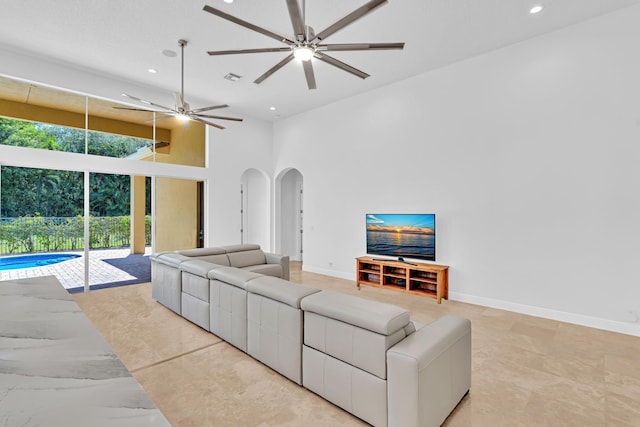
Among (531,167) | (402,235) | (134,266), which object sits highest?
(531,167)

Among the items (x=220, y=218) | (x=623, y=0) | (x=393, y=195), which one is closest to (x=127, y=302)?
(x=220, y=218)

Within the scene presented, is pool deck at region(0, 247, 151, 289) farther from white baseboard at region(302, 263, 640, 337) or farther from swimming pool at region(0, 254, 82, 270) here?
white baseboard at region(302, 263, 640, 337)

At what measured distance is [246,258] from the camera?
5.25 metres

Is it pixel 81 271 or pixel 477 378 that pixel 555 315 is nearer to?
pixel 477 378

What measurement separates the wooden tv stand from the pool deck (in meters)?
4.35

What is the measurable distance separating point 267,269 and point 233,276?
201 centimetres

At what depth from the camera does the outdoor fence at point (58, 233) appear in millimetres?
4676

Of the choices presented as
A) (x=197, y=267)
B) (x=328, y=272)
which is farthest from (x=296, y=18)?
(x=328, y=272)

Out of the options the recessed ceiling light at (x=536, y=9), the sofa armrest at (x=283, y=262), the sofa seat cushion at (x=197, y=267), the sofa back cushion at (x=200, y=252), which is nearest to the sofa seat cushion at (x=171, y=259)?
the sofa seat cushion at (x=197, y=267)

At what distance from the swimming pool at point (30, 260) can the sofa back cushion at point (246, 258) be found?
8.71 ft

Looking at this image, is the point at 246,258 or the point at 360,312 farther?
the point at 246,258

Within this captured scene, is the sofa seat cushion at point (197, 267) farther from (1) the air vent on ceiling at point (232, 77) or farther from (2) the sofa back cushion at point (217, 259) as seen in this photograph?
(1) the air vent on ceiling at point (232, 77)

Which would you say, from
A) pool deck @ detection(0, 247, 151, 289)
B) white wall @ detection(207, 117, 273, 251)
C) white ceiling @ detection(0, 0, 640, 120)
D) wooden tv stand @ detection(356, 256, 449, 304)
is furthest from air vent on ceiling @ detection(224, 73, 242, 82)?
wooden tv stand @ detection(356, 256, 449, 304)

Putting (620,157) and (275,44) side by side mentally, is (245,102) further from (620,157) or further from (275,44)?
(620,157)
